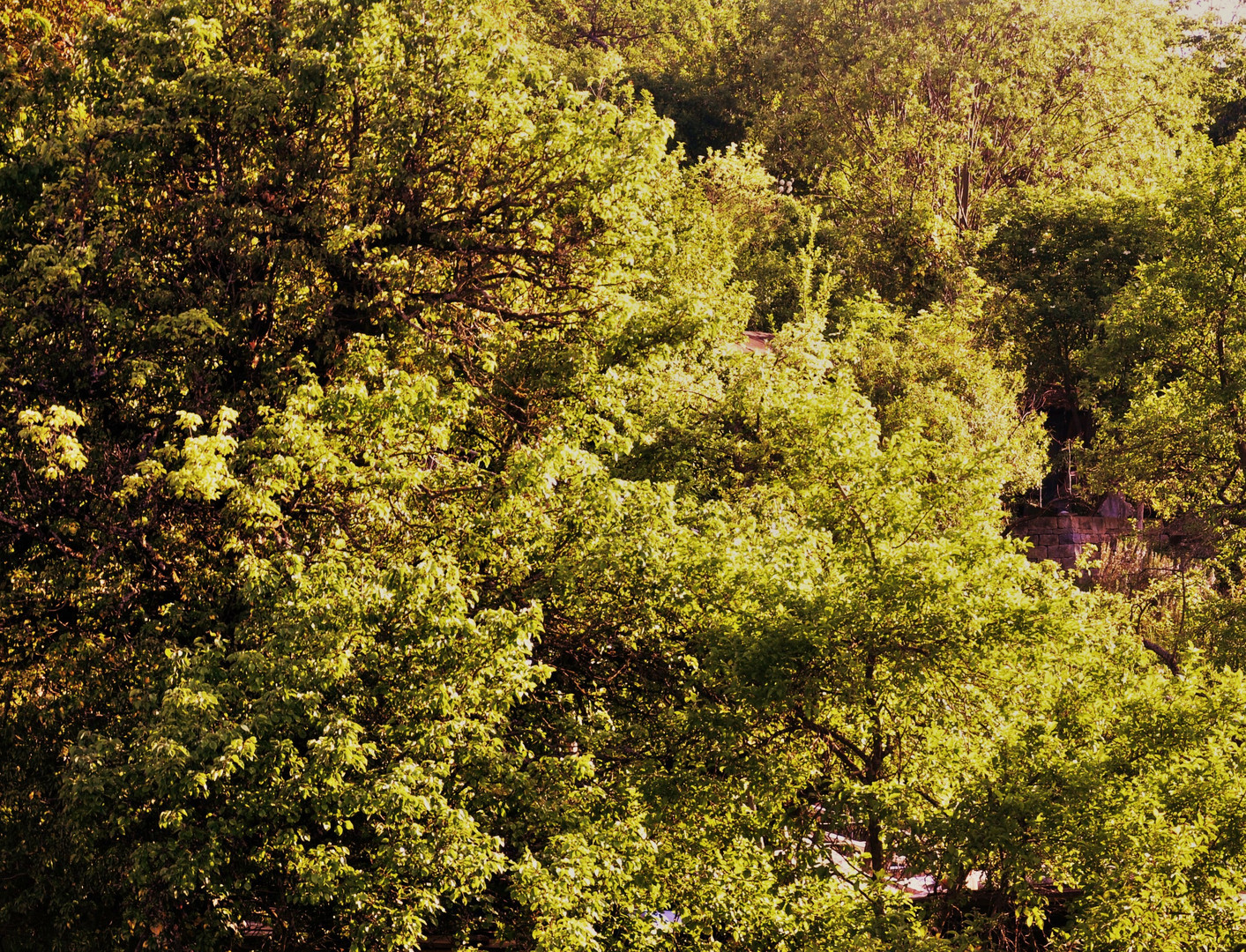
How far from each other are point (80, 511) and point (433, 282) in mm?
5542

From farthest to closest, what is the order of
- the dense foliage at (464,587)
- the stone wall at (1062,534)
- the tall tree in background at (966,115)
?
the tall tree in background at (966,115) < the stone wall at (1062,534) < the dense foliage at (464,587)

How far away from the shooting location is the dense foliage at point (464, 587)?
38.1ft

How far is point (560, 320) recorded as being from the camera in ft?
57.0

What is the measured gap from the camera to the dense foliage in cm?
1161

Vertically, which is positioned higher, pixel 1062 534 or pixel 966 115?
pixel 966 115

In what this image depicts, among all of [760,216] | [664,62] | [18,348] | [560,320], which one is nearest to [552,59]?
[760,216]

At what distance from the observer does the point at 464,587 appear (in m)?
13.3

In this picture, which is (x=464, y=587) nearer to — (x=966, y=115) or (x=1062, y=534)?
(x=1062, y=534)

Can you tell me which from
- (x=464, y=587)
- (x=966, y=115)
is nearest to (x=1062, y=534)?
(x=966, y=115)

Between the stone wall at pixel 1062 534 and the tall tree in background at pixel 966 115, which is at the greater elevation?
the tall tree in background at pixel 966 115

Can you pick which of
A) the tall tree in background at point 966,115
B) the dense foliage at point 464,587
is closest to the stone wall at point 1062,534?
the tall tree in background at point 966,115

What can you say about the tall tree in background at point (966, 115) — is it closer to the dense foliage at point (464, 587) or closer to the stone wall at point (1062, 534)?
the stone wall at point (1062, 534)

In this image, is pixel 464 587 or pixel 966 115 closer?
pixel 464 587

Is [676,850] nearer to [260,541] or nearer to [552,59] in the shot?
[260,541]
